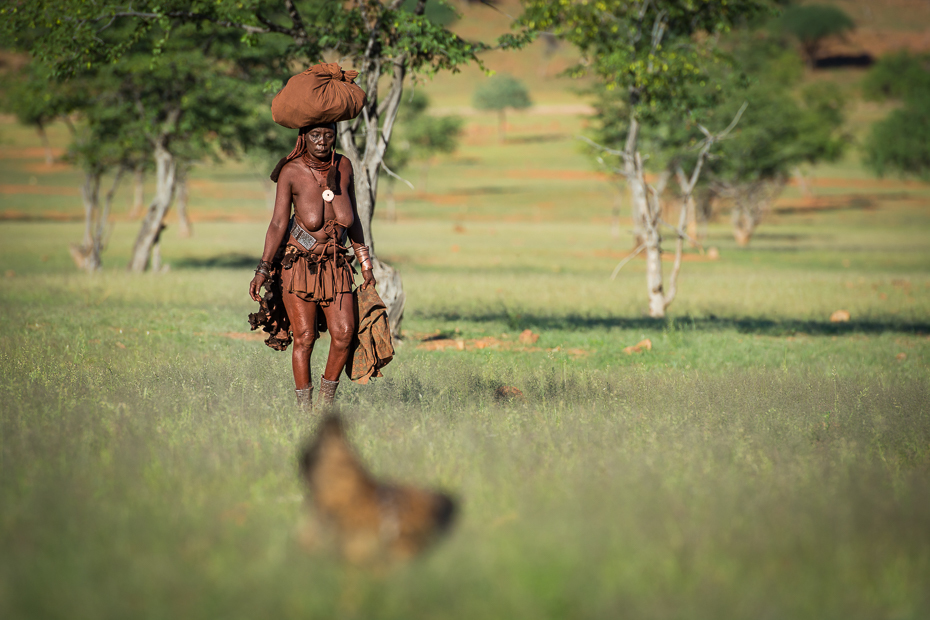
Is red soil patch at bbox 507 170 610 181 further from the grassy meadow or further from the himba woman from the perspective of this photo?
the himba woman

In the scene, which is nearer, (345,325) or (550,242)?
(345,325)

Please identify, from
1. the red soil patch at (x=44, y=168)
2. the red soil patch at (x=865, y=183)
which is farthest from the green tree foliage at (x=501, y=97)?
the red soil patch at (x=44, y=168)

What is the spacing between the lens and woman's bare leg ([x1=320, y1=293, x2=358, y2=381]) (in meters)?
6.40

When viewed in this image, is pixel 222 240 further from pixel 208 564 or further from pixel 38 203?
pixel 208 564

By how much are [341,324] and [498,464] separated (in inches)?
76.8

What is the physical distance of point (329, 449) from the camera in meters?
3.83

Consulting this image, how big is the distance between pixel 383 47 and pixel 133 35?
304 centimetres

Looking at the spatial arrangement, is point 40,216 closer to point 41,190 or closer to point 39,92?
point 41,190

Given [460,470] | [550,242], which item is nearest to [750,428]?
[460,470]

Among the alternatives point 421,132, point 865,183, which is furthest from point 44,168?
point 865,183

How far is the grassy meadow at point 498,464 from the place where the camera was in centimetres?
340

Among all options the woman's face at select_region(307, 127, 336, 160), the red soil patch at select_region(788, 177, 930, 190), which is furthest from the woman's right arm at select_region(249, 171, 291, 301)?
the red soil patch at select_region(788, 177, 930, 190)

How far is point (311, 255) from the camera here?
6.32 metres

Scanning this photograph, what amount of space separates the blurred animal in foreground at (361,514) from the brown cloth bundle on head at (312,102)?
3218 mm
